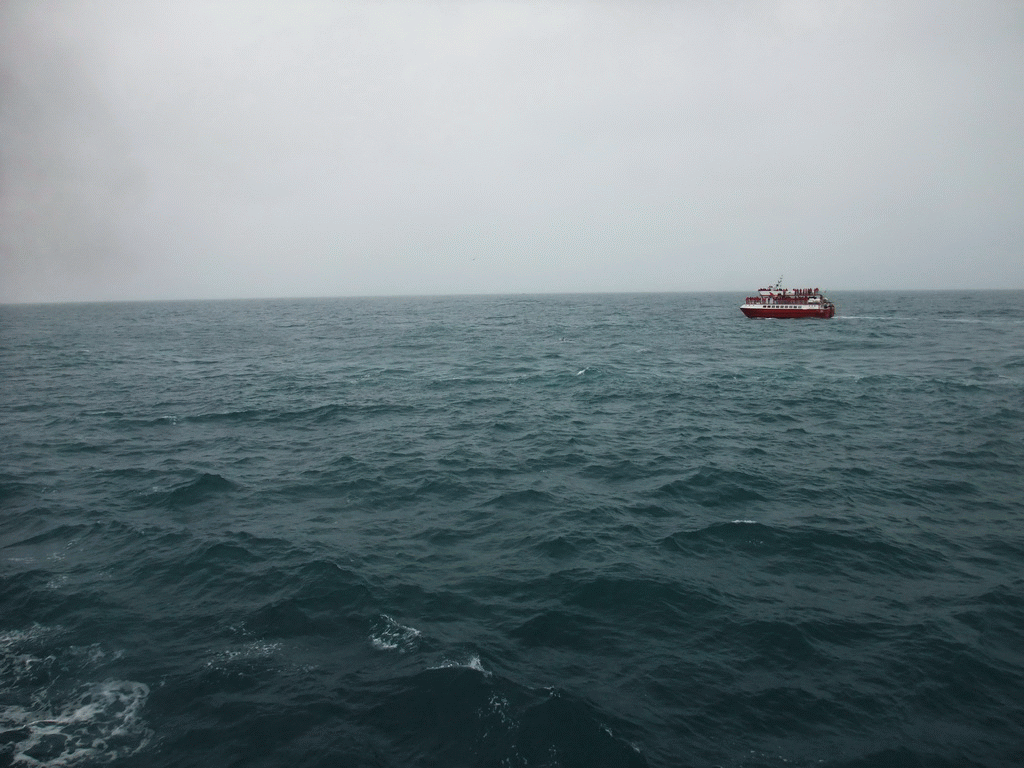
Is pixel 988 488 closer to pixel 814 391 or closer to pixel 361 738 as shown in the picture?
pixel 814 391

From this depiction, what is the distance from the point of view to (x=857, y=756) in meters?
10.3

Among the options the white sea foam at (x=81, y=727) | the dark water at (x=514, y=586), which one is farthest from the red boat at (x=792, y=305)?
the white sea foam at (x=81, y=727)

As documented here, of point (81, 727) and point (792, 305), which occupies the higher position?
point (792, 305)

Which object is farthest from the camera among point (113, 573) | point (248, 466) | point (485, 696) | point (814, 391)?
point (814, 391)

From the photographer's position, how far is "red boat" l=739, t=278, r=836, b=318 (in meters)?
98.6

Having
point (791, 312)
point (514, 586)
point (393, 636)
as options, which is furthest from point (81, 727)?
point (791, 312)

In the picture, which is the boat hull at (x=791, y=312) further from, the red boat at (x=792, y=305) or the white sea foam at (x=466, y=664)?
the white sea foam at (x=466, y=664)

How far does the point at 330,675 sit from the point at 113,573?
9.76 metres

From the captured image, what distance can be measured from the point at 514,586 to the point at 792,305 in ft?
335

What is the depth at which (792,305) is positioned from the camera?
327 feet

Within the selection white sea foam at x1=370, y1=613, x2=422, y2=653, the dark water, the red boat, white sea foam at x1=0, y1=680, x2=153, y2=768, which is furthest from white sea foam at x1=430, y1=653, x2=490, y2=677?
the red boat

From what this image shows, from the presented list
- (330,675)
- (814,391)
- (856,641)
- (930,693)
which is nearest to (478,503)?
(330,675)

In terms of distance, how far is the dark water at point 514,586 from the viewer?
1092cm

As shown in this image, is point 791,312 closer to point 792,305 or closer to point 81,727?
point 792,305
